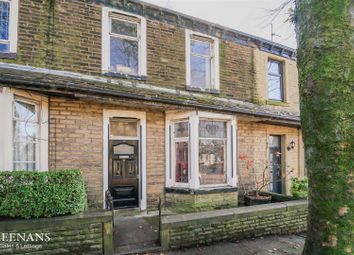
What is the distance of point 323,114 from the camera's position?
385cm

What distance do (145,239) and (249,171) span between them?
16.9ft

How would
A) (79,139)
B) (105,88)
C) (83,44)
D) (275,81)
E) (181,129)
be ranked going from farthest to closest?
(275,81) → (181,129) → (83,44) → (79,139) → (105,88)

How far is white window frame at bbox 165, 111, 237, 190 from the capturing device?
7953 millimetres

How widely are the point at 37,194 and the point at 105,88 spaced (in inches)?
117

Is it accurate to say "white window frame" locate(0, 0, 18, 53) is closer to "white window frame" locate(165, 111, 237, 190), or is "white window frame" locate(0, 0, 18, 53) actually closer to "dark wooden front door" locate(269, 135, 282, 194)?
"white window frame" locate(165, 111, 237, 190)

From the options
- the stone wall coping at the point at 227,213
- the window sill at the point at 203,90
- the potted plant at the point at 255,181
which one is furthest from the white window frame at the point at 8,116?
the potted plant at the point at 255,181

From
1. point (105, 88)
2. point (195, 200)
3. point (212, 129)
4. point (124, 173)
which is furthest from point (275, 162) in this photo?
point (105, 88)

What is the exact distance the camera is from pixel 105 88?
6859 millimetres

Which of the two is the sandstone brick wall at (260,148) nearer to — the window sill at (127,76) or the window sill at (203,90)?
the window sill at (203,90)

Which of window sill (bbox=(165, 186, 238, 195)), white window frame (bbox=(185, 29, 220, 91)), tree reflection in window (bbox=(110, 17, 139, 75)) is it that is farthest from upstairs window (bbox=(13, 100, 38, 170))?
white window frame (bbox=(185, 29, 220, 91))

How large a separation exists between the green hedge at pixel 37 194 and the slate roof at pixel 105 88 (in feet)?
6.55

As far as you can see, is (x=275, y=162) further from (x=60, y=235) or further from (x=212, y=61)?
(x=60, y=235)

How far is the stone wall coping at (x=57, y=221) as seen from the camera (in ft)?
15.3

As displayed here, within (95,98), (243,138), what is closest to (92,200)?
(95,98)
